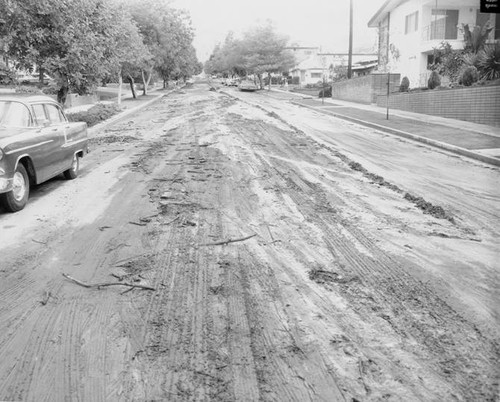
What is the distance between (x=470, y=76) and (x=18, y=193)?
18062mm

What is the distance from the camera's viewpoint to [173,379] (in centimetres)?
309

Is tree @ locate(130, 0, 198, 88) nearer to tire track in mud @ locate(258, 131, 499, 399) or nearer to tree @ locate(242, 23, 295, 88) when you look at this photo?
tree @ locate(242, 23, 295, 88)

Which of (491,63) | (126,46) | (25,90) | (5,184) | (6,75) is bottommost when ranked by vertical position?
(5,184)

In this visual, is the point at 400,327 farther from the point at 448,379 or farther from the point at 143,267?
the point at 143,267

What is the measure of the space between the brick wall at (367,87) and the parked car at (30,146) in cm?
2572

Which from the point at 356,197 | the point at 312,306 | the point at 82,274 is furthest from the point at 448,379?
the point at 356,197

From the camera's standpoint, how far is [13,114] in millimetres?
7906

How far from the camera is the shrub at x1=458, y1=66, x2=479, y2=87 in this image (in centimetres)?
2006

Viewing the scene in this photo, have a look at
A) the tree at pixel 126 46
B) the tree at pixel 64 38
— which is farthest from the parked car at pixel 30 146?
the tree at pixel 126 46

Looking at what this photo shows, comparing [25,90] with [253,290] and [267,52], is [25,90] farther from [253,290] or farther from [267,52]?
[267,52]

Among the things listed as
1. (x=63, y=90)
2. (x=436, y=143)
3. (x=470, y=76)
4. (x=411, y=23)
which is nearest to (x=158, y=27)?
(x=411, y=23)

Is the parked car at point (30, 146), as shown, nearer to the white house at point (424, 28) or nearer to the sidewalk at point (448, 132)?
the sidewalk at point (448, 132)

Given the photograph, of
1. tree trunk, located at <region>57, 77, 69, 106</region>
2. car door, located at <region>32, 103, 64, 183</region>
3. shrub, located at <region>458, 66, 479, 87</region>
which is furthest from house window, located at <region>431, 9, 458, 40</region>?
car door, located at <region>32, 103, 64, 183</region>

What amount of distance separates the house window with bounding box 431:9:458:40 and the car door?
27.0 m
